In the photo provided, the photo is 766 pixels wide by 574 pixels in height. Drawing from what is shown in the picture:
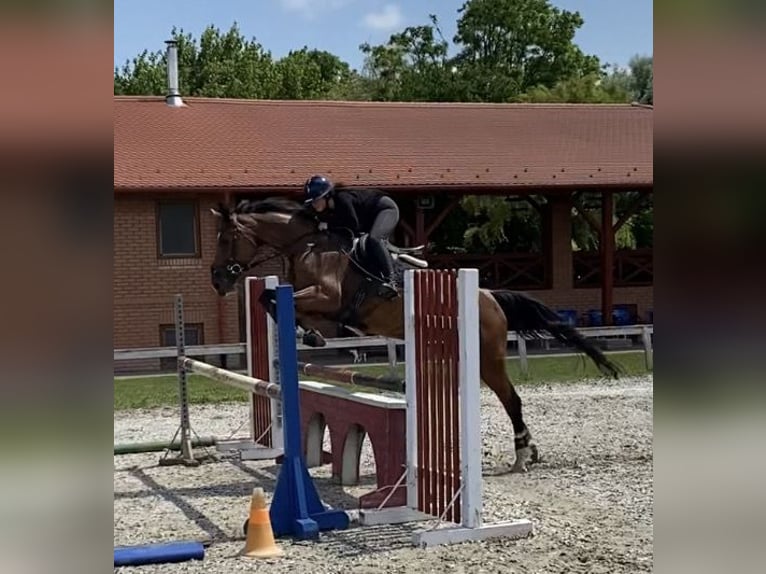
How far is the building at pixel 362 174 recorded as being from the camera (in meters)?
14.8

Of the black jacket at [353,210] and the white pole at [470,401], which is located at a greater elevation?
the black jacket at [353,210]

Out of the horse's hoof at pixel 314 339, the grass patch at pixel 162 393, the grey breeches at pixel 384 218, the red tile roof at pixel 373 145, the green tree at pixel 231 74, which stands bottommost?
the grass patch at pixel 162 393

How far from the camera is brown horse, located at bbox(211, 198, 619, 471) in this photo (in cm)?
674

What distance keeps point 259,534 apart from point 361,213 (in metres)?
3.11

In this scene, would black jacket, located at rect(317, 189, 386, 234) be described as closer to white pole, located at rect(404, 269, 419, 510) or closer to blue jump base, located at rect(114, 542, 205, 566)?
white pole, located at rect(404, 269, 419, 510)

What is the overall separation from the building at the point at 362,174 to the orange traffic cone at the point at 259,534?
936 cm

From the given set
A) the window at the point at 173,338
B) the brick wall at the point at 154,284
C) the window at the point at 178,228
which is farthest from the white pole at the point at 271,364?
the window at the point at 178,228

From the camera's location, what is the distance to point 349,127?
18266 mm

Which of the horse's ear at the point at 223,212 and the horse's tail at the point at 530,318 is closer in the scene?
the horse's tail at the point at 530,318

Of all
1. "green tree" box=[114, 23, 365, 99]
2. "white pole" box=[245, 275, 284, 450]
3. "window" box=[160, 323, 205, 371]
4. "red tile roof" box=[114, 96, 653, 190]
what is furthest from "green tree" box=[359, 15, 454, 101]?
"white pole" box=[245, 275, 284, 450]

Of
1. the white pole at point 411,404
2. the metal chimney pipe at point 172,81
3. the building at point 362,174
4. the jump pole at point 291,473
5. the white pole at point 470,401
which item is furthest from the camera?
the metal chimney pipe at point 172,81

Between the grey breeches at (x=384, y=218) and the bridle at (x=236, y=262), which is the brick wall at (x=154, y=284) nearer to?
the bridle at (x=236, y=262)
